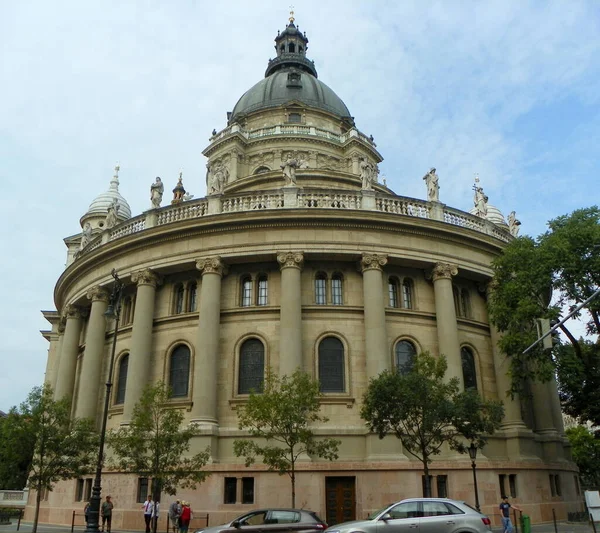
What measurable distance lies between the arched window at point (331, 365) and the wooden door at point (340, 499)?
451cm

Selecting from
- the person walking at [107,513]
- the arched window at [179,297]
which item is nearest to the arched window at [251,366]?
the arched window at [179,297]

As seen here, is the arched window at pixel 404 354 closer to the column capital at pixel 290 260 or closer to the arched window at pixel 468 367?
the arched window at pixel 468 367

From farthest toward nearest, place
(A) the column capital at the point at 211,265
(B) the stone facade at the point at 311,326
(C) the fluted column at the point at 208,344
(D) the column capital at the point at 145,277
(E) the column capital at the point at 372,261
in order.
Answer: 1. (D) the column capital at the point at 145,277
2. (A) the column capital at the point at 211,265
3. (E) the column capital at the point at 372,261
4. (C) the fluted column at the point at 208,344
5. (B) the stone facade at the point at 311,326

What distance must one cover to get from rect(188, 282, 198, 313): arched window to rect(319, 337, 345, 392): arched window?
744 centimetres

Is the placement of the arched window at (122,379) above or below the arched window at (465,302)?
below

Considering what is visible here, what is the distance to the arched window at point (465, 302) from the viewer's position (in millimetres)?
33438

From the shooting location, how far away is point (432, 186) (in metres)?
33.2

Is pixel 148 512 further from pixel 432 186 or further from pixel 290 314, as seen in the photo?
pixel 432 186

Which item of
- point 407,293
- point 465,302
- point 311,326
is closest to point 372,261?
point 407,293

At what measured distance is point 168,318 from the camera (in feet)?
104

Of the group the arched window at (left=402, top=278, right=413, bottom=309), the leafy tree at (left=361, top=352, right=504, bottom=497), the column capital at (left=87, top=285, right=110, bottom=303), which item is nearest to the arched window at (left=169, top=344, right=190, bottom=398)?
the column capital at (left=87, top=285, right=110, bottom=303)

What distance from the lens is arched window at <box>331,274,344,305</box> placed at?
101 ft

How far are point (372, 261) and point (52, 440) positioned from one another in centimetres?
1720

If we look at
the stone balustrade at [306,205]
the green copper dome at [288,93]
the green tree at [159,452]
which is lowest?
the green tree at [159,452]
